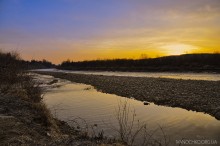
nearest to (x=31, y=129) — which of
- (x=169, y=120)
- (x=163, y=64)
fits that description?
(x=169, y=120)

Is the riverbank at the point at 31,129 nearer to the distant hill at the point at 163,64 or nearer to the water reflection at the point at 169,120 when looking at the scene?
the water reflection at the point at 169,120

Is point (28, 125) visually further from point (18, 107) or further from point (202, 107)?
point (202, 107)

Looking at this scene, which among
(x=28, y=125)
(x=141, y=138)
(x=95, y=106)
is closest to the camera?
(x=28, y=125)

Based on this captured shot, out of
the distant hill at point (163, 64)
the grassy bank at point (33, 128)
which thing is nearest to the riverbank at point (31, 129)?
the grassy bank at point (33, 128)

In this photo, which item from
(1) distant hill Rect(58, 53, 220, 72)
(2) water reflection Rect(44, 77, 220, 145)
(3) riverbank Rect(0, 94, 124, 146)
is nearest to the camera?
(3) riverbank Rect(0, 94, 124, 146)

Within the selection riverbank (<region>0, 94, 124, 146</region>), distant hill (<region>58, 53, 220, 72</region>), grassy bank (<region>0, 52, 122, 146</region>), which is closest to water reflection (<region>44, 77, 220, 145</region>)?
grassy bank (<region>0, 52, 122, 146</region>)

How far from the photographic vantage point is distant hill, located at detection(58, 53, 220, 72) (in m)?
83.6

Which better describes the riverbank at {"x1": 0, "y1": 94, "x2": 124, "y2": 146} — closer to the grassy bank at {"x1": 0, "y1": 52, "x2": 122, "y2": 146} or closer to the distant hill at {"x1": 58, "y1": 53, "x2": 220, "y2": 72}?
the grassy bank at {"x1": 0, "y1": 52, "x2": 122, "y2": 146}

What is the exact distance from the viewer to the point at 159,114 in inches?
716

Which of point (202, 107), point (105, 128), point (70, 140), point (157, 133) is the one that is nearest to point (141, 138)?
point (157, 133)

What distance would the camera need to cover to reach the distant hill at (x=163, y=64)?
83.6m

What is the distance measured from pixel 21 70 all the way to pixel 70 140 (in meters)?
21.0

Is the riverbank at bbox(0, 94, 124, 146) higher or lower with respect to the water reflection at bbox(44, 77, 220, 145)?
higher

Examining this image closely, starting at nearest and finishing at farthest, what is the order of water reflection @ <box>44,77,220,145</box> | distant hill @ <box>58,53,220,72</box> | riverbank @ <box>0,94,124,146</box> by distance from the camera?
riverbank @ <box>0,94,124,146</box>, water reflection @ <box>44,77,220,145</box>, distant hill @ <box>58,53,220,72</box>
